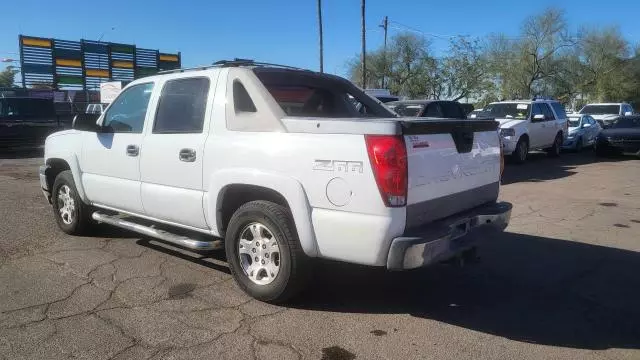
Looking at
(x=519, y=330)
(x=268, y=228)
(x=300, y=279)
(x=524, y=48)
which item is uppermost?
(x=524, y=48)

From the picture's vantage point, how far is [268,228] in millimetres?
3965

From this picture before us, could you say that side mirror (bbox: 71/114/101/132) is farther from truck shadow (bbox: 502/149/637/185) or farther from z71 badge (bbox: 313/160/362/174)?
truck shadow (bbox: 502/149/637/185)

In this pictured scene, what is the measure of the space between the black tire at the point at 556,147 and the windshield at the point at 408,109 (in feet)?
24.5

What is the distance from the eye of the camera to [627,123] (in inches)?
685

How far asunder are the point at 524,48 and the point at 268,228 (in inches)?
1827

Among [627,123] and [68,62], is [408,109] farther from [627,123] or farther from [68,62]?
[68,62]

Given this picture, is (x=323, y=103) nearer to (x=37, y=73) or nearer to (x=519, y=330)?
(x=519, y=330)

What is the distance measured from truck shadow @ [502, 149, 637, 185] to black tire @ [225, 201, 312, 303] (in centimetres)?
839

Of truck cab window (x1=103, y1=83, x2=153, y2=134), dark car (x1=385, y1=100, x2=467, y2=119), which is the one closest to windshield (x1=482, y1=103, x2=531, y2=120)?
dark car (x1=385, y1=100, x2=467, y2=119)

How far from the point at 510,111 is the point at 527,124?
0.76 meters

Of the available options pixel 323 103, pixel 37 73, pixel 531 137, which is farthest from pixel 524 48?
pixel 323 103

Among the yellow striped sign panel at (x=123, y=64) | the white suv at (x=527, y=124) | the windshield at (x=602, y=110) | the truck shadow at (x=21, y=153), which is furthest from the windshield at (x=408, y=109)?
the yellow striped sign panel at (x=123, y=64)

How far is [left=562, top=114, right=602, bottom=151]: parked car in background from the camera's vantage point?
63.4 ft

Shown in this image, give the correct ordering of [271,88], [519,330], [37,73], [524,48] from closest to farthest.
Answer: [519,330], [271,88], [37,73], [524,48]
